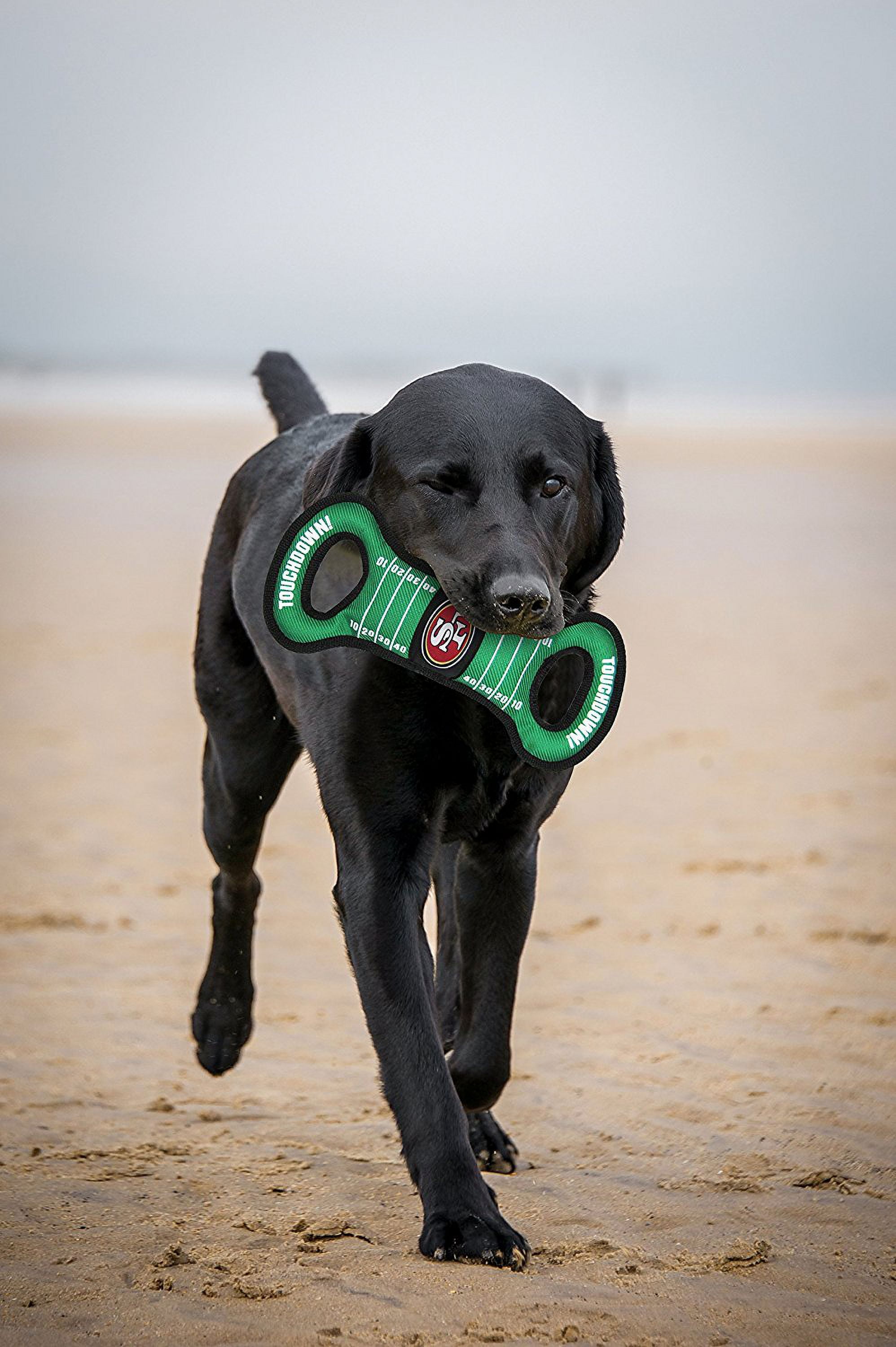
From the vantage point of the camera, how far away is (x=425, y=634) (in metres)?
3.08

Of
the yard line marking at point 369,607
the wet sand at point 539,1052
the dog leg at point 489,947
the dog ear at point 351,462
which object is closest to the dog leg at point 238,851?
the wet sand at point 539,1052

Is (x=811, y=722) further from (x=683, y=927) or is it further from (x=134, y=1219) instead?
(x=134, y=1219)

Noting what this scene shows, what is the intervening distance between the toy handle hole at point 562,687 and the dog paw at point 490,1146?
999 millimetres

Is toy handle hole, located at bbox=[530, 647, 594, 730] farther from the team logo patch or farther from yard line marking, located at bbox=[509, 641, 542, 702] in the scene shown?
the team logo patch

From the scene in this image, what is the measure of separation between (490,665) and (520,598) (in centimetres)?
29

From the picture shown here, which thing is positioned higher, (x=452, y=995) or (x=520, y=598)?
(x=520, y=598)

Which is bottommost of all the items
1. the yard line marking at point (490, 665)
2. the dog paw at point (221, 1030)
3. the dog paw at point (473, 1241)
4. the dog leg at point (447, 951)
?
the dog paw at point (473, 1241)

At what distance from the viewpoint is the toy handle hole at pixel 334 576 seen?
10.4ft

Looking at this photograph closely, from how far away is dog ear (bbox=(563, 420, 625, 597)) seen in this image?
11.1ft

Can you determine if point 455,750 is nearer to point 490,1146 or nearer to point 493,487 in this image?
point 493,487

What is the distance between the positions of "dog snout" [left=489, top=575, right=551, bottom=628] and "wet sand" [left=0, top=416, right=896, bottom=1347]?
1.16 meters

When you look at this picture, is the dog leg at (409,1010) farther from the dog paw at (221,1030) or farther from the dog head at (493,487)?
the dog paw at (221,1030)

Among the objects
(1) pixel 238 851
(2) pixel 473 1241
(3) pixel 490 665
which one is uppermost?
(3) pixel 490 665

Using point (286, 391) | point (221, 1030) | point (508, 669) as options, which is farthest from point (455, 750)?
point (286, 391)
